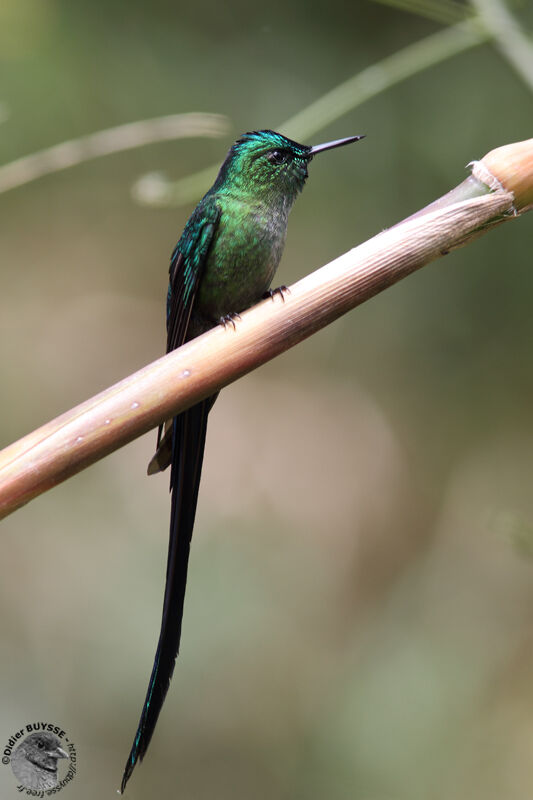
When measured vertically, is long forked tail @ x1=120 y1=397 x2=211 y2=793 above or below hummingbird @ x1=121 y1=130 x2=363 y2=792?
below

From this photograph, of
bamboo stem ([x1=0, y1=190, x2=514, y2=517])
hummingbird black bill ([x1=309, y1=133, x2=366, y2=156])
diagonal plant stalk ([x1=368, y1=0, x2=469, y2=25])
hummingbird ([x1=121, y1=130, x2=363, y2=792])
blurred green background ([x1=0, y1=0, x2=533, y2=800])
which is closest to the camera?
bamboo stem ([x1=0, y1=190, x2=514, y2=517])

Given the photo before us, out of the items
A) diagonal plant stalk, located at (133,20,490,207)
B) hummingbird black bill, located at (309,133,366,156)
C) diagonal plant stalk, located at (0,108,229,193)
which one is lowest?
hummingbird black bill, located at (309,133,366,156)

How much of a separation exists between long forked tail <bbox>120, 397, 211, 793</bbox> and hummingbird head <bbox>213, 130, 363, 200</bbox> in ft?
1.30

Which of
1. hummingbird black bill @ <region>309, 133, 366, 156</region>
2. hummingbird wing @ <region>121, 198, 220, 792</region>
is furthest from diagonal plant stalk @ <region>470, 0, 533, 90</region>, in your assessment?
hummingbird wing @ <region>121, 198, 220, 792</region>

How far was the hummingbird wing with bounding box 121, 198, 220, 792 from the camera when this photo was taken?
2.76 ft

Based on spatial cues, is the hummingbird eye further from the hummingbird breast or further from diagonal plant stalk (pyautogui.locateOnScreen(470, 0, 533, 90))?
diagonal plant stalk (pyautogui.locateOnScreen(470, 0, 533, 90))

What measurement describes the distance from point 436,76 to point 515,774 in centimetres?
→ 181

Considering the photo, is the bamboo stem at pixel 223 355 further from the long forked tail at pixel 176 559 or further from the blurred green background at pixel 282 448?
the blurred green background at pixel 282 448

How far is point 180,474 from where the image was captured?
1.02 meters

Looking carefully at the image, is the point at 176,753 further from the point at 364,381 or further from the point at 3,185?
the point at 3,185

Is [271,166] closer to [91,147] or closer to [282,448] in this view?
[91,147]

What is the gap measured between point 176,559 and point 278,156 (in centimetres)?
69

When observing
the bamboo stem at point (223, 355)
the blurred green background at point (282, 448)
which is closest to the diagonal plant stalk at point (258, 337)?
the bamboo stem at point (223, 355)

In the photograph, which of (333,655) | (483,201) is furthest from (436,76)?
(483,201)
